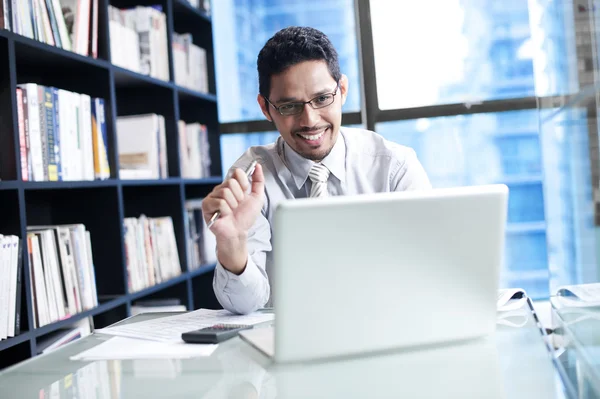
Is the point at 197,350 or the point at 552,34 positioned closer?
the point at 197,350

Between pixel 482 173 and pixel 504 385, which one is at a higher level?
pixel 482 173

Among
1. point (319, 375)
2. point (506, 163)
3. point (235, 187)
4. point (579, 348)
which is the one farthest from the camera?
point (506, 163)

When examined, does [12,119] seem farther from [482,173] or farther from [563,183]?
[482,173]

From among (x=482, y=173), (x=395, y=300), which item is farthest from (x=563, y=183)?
(x=482, y=173)

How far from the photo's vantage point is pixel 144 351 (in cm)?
104

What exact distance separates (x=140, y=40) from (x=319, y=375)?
216cm

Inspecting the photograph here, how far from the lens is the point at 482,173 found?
10.6 ft

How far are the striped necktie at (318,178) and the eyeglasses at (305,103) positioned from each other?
0.18m

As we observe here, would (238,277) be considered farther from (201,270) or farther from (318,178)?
(201,270)

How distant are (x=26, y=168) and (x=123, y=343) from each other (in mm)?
945

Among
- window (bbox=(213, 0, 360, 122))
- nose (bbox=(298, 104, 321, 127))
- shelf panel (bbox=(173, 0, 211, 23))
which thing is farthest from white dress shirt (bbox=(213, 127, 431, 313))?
window (bbox=(213, 0, 360, 122))

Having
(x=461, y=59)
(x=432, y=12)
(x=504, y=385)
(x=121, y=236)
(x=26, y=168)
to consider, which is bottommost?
(x=504, y=385)

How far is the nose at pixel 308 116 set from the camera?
1.70 meters

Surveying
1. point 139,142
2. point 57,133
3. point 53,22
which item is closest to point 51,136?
point 57,133
